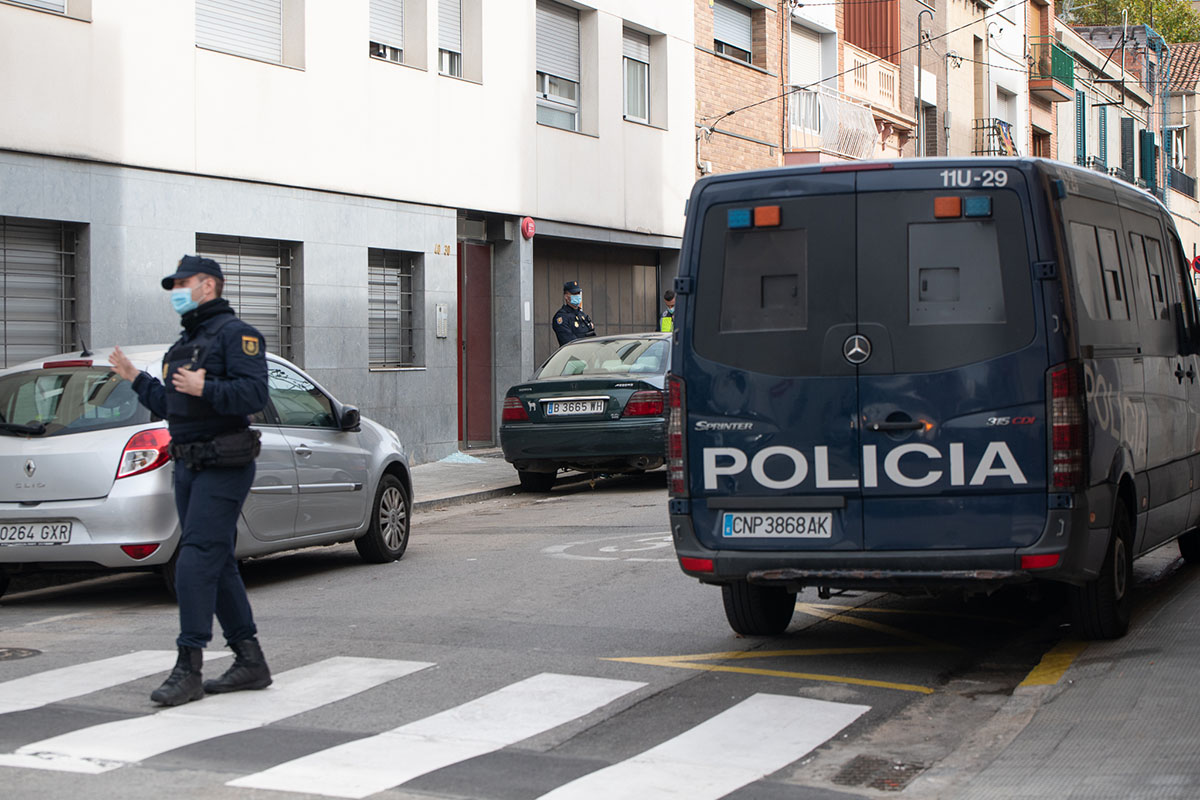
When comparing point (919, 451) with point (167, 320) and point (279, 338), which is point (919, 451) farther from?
point (279, 338)

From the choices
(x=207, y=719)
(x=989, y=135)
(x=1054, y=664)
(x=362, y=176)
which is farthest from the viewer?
(x=989, y=135)

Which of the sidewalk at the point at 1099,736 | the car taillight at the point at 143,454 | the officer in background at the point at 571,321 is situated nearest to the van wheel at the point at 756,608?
the sidewalk at the point at 1099,736

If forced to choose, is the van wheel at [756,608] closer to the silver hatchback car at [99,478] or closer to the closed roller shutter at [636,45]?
the silver hatchback car at [99,478]

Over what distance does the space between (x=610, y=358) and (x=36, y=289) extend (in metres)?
5.55

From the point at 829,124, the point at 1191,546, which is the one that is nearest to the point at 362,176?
the point at 1191,546

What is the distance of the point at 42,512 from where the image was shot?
928cm

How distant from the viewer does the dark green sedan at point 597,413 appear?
15.7 metres

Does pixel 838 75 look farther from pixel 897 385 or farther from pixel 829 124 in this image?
pixel 897 385

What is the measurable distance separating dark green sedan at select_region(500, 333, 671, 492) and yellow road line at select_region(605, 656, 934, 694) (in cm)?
800

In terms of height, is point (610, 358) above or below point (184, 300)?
below

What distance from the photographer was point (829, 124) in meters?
31.7

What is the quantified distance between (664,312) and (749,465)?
19378 mm

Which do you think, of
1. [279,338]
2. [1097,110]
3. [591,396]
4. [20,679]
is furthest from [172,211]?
[1097,110]

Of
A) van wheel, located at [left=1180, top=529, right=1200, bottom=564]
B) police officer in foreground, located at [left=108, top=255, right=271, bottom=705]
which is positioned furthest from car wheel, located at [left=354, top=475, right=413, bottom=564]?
van wheel, located at [left=1180, top=529, right=1200, bottom=564]
